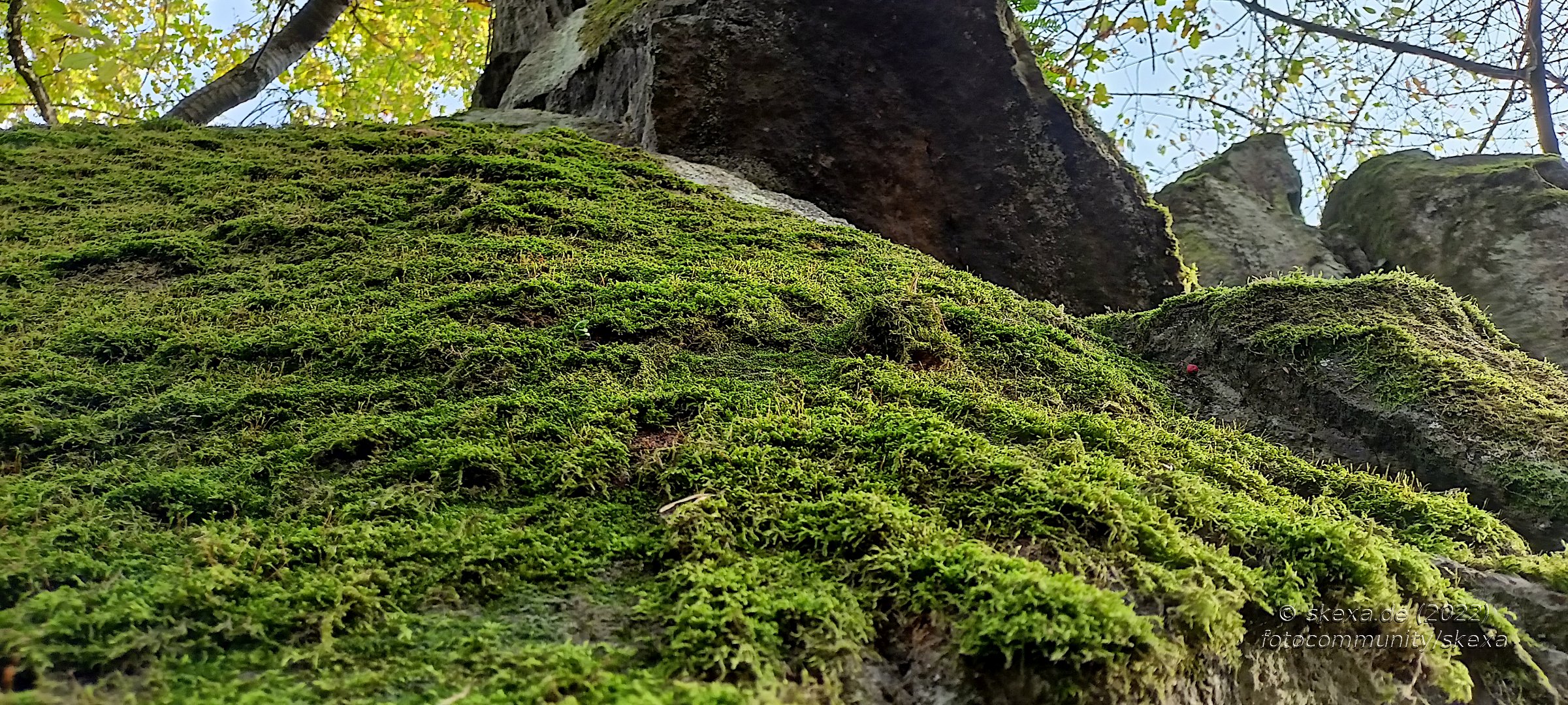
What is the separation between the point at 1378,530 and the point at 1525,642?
336mm

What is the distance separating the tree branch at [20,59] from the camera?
16.5 feet

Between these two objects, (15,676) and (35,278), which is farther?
(35,278)

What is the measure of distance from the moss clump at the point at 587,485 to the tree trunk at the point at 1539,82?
602 cm

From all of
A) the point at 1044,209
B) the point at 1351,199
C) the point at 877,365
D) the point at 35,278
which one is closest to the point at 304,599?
the point at 877,365

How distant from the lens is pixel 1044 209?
4.75 metres

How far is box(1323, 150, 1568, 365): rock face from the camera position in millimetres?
4672

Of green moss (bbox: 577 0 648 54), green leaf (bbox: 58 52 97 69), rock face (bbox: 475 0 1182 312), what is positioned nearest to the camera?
green leaf (bbox: 58 52 97 69)

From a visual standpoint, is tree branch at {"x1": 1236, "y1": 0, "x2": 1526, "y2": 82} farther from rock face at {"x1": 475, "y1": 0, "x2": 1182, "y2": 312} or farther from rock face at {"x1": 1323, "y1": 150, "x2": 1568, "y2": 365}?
rock face at {"x1": 475, "y1": 0, "x2": 1182, "y2": 312}

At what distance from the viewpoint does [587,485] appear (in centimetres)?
173

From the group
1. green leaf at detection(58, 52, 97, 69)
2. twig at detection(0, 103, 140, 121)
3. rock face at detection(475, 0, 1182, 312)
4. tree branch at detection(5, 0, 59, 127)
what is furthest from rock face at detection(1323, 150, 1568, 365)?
tree branch at detection(5, 0, 59, 127)

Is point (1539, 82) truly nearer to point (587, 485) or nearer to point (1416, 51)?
point (1416, 51)

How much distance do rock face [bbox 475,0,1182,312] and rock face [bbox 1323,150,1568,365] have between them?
208 cm

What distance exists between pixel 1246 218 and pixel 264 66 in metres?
7.80

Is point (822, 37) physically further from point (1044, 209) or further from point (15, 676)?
point (15, 676)
